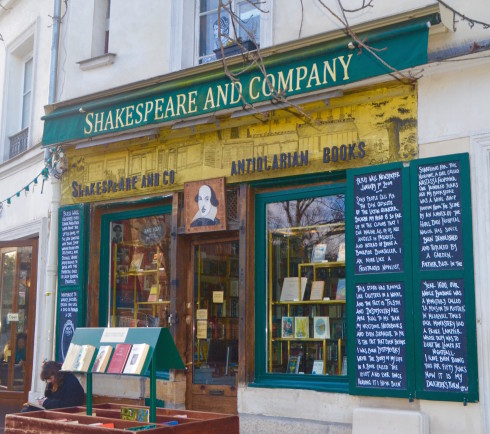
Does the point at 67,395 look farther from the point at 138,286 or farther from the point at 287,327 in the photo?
the point at 287,327

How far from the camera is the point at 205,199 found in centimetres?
877

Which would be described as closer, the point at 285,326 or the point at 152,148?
the point at 285,326

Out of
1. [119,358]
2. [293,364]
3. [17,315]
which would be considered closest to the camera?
[119,358]

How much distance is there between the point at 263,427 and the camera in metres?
7.79

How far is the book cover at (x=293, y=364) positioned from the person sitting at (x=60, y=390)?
217 cm

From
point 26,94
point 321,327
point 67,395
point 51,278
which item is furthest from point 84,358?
point 26,94

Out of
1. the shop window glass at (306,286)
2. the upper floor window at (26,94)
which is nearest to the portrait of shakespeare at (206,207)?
the shop window glass at (306,286)

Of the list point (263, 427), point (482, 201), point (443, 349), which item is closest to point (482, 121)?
point (482, 201)

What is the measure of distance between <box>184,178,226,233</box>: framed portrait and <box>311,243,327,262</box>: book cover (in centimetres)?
107

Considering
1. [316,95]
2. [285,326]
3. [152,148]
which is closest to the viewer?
[316,95]

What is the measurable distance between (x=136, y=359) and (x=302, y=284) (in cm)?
293

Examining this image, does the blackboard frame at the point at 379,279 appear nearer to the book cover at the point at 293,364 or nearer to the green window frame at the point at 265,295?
the green window frame at the point at 265,295

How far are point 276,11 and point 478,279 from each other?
12.2ft

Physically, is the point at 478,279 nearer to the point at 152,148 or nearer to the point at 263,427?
the point at 263,427
